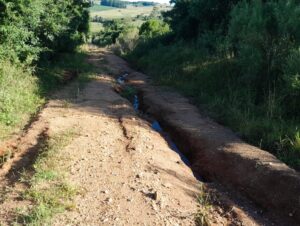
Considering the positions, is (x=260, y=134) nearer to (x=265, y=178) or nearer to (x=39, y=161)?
(x=265, y=178)

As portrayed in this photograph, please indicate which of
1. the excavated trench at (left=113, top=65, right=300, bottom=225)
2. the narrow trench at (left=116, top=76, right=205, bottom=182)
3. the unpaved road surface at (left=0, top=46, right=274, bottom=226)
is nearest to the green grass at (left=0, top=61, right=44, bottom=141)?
the unpaved road surface at (left=0, top=46, right=274, bottom=226)

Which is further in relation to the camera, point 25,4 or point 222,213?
point 25,4

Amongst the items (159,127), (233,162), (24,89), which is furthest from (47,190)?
(24,89)

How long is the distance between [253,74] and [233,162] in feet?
14.6

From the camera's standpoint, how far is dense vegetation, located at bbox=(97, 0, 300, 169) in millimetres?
8520

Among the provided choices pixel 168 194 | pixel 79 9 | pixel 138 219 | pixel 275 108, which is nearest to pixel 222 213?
pixel 168 194

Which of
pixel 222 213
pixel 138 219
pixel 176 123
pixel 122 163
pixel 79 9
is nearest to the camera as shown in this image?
pixel 138 219

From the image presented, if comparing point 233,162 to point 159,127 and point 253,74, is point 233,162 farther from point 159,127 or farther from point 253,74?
point 253,74

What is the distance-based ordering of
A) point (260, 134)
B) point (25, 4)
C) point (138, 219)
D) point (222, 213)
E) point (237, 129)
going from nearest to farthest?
point (138, 219)
point (222, 213)
point (260, 134)
point (237, 129)
point (25, 4)

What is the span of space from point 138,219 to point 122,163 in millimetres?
1849

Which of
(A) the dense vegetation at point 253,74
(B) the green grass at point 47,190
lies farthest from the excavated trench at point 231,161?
(B) the green grass at point 47,190

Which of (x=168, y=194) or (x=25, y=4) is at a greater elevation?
(x=25, y=4)

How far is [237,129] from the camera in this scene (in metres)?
9.09

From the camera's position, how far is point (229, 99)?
11.0 meters
